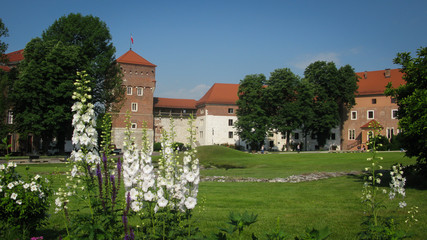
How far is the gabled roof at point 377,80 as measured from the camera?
5994cm

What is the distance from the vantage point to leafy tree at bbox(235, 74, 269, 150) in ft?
170

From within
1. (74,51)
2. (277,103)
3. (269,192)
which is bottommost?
(269,192)

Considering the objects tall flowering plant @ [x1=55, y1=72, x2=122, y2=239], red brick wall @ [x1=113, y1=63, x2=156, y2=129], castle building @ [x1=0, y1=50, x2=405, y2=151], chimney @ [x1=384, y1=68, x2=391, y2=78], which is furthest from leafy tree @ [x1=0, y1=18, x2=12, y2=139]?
chimney @ [x1=384, y1=68, x2=391, y2=78]

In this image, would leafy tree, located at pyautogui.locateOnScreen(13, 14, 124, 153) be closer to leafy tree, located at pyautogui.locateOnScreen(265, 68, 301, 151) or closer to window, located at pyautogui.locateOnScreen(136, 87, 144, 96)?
window, located at pyautogui.locateOnScreen(136, 87, 144, 96)

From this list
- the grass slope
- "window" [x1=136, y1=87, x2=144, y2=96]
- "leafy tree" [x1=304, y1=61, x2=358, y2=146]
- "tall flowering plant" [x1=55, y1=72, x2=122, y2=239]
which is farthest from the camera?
"window" [x1=136, y1=87, x2=144, y2=96]

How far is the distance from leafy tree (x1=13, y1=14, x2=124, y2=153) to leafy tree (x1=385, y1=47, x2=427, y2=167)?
2832cm

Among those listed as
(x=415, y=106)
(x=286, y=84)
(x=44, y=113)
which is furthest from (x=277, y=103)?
(x=415, y=106)

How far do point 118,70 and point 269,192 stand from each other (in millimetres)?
32625

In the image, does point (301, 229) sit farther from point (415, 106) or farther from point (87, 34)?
point (87, 34)

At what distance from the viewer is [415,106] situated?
42.2 feet

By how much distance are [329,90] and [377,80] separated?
1309cm

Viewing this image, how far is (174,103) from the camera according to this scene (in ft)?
230

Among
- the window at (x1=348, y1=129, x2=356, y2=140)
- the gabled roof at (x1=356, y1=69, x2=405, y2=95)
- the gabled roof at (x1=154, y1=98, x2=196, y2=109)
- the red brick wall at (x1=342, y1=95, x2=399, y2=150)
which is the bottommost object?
the window at (x1=348, y1=129, x2=356, y2=140)

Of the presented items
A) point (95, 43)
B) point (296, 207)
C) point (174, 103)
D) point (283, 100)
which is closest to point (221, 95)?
point (174, 103)
